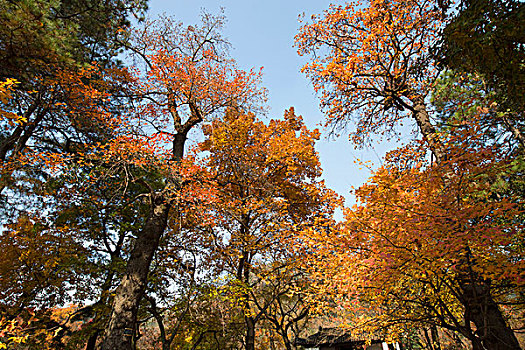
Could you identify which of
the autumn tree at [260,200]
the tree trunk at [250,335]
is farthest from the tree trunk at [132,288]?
the tree trunk at [250,335]

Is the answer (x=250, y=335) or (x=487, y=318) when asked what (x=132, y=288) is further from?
(x=487, y=318)

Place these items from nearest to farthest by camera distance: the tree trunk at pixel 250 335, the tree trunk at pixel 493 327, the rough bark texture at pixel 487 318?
the rough bark texture at pixel 487 318 → the tree trunk at pixel 493 327 → the tree trunk at pixel 250 335

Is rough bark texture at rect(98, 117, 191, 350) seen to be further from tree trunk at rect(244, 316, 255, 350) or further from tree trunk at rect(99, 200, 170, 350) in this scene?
tree trunk at rect(244, 316, 255, 350)

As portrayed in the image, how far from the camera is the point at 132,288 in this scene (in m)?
5.50

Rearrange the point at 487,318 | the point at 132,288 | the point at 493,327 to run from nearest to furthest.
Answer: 1. the point at 493,327
2. the point at 487,318
3. the point at 132,288

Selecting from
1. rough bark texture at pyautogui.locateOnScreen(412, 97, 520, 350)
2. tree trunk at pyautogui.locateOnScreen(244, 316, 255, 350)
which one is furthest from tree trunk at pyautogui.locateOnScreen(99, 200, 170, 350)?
rough bark texture at pyautogui.locateOnScreen(412, 97, 520, 350)

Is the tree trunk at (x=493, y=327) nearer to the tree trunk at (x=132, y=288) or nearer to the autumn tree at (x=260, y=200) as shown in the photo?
the autumn tree at (x=260, y=200)

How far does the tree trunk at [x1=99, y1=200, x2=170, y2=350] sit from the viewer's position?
16.3 feet

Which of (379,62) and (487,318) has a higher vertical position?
(379,62)

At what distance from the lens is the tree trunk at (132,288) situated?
16.3 ft

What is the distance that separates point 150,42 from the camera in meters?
8.76

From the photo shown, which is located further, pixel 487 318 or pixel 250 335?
pixel 250 335

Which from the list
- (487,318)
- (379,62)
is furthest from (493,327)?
(379,62)

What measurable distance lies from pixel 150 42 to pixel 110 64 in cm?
157
